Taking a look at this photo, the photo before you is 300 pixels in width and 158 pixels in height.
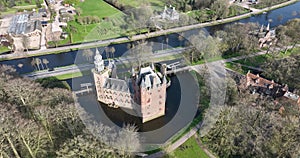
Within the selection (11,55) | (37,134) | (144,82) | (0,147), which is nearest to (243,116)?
(144,82)

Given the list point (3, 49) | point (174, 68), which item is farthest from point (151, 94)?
point (3, 49)

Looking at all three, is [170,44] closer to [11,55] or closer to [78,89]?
[78,89]

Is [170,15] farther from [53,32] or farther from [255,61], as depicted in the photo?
[53,32]

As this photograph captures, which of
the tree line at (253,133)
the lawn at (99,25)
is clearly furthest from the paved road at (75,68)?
the tree line at (253,133)

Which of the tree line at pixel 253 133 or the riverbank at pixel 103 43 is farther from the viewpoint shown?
the riverbank at pixel 103 43

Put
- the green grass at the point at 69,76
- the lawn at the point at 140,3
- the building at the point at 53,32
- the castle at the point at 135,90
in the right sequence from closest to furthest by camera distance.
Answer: the castle at the point at 135,90, the green grass at the point at 69,76, the building at the point at 53,32, the lawn at the point at 140,3

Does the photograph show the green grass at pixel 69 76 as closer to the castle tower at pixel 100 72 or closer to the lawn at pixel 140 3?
the castle tower at pixel 100 72
